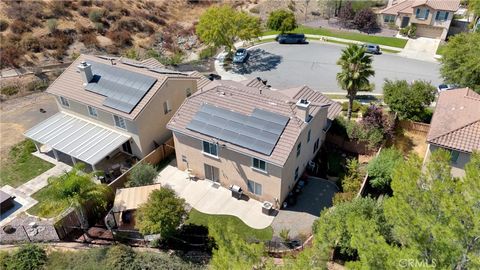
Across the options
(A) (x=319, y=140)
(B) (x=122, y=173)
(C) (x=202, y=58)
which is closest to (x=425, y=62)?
(A) (x=319, y=140)

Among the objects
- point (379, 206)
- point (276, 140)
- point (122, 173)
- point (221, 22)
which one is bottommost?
point (122, 173)

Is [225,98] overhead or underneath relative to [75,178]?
overhead

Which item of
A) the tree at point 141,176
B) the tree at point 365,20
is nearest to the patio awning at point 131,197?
the tree at point 141,176

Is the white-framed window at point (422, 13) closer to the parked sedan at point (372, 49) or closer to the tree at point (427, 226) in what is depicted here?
the parked sedan at point (372, 49)

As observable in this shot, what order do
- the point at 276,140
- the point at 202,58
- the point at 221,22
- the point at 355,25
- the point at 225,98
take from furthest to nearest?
the point at 355,25 < the point at 202,58 < the point at 221,22 < the point at 225,98 < the point at 276,140

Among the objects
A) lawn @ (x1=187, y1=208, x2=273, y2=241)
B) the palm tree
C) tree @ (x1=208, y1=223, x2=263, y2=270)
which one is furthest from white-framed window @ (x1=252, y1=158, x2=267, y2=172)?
the palm tree

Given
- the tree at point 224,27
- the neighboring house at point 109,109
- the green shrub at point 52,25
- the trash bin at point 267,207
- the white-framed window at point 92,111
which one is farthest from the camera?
the green shrub at point 52,25

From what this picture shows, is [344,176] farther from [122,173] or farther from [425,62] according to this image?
[425,62]

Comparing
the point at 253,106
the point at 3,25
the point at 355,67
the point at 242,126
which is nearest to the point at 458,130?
the point at 355,67
